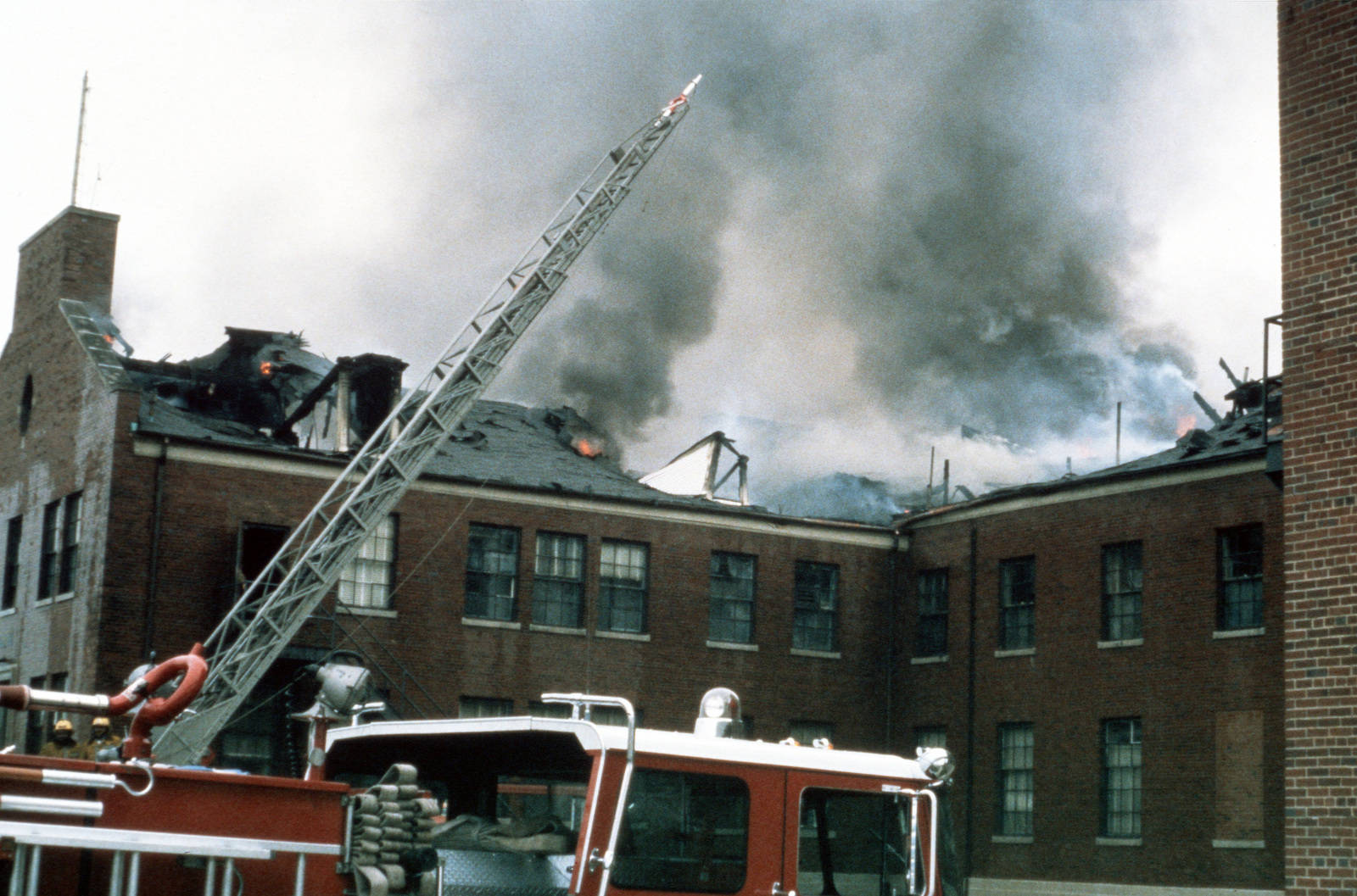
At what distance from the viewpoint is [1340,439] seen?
11258 millimetres

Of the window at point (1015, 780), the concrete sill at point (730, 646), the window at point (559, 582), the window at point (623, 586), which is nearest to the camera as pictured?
the window at point (1015, 780)

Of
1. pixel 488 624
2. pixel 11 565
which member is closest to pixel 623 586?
pixel 488 624

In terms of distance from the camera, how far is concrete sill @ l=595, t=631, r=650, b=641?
31.9 meters

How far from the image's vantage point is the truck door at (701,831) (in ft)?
23.9

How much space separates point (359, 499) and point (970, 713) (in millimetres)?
12590

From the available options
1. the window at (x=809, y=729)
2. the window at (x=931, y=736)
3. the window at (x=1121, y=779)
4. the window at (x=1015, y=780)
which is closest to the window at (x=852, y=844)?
the window at (x=1121, y=779)

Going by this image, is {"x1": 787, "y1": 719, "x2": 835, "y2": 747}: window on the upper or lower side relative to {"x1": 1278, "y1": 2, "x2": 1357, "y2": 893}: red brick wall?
lower

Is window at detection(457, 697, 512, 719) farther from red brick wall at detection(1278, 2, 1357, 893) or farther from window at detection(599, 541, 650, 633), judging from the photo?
red brick wall at detection(1278, 2, 1357, 893)

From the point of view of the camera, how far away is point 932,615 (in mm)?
33938

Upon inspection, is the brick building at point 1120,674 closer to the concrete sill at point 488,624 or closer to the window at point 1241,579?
the window at point 1241,579

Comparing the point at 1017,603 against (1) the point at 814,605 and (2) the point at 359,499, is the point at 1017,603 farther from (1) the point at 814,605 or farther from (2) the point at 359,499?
(2) the point at 359,499

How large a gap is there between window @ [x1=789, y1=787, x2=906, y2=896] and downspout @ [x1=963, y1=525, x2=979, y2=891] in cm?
2366

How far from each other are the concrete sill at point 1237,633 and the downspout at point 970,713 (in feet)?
18.6

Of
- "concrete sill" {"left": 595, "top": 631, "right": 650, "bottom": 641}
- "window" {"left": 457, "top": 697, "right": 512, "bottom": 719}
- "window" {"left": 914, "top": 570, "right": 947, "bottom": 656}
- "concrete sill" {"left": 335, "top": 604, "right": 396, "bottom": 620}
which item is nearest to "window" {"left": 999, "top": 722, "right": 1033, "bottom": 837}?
"window" {"left": 914, "top": 570, "right": 947, "bottom": 656}
